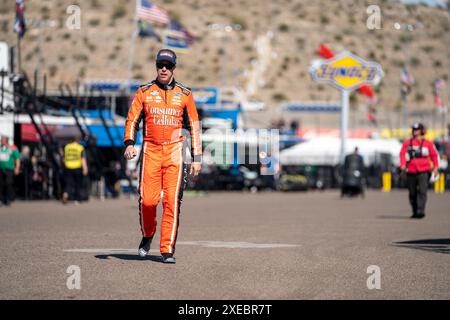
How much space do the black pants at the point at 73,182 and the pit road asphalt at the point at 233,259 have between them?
6169 millimetres

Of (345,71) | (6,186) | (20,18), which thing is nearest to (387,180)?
(345,71)

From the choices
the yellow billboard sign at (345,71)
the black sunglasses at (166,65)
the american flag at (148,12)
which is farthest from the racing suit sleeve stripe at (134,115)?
the yellow billboard sign at (345,71)

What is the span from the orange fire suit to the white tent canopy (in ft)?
110

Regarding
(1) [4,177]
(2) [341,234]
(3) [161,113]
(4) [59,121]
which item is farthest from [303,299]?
(4) [59,121]

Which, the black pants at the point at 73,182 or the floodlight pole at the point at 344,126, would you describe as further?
the floodlight pole at the point at 344,126

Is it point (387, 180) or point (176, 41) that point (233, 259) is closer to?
point (176, 41)

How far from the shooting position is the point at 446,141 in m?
53.2

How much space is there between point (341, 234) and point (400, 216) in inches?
234

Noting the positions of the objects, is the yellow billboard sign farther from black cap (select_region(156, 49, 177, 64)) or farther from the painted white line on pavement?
black cap (select_region(156, 49, 177, 64))

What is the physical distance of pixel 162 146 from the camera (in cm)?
1047

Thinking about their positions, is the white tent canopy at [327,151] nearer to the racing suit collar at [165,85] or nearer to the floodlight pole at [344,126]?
the floodlight pole at [344,126]

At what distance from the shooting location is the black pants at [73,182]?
84.0ft

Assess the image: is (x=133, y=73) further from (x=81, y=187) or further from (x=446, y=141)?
(x=81, y=187)
